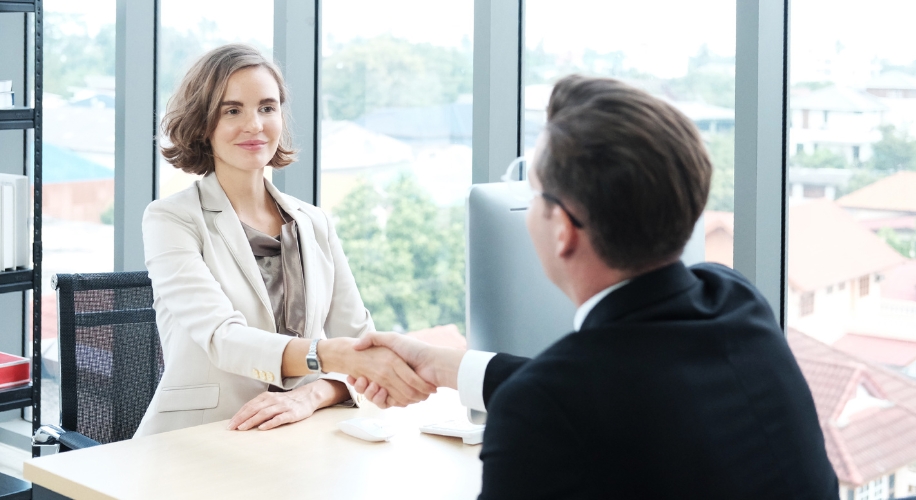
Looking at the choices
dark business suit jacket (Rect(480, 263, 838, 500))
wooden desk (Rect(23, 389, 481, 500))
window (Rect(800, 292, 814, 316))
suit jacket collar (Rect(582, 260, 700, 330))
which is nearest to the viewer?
dark business suit jacket (Rect(480, 263, 838, 500))

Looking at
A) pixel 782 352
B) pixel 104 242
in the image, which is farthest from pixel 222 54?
pixel 104 242

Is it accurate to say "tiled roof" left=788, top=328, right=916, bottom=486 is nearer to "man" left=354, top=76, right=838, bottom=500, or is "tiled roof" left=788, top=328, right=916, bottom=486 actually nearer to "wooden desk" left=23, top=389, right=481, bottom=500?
"wooden desk" left=23, top=389, right=481, bottom=500

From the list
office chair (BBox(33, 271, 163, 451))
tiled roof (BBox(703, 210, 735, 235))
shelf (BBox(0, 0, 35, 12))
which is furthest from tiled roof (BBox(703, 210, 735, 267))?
shelf (BBox(0, 0, 35, 12))

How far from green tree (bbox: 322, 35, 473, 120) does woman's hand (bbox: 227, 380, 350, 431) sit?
130cm

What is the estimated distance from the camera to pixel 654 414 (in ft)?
2.96

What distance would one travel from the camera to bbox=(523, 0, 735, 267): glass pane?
237 cm

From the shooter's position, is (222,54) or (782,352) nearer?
(782,352)

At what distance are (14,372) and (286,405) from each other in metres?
1.54

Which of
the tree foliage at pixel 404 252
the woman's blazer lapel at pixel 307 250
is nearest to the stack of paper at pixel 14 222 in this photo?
the tree foliage at pixel 404 252

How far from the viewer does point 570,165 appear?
979 millimetres

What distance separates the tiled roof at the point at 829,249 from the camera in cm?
221

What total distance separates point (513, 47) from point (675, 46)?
537mm

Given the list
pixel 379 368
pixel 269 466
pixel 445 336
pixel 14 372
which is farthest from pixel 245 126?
pixel 14 372

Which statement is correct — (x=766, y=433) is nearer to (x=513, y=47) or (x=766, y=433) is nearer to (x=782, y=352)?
(x=782, y=352)
